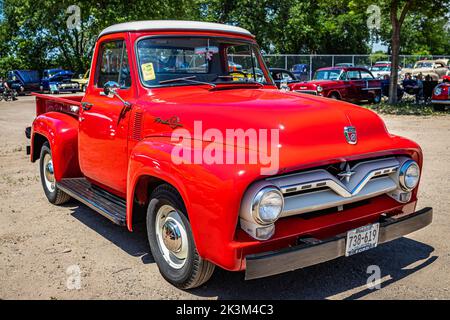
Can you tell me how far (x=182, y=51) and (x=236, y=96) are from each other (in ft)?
2.62

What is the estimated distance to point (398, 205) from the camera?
3.78 meters

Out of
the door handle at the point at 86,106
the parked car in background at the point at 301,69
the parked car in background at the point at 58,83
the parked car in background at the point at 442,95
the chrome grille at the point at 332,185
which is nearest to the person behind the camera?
the chrome grille at the point at 332,185

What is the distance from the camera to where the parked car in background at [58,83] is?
2805 centimetres

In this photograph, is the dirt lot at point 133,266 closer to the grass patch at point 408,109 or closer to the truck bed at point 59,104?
the truck bed at point 59,104

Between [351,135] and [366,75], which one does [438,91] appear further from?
[351,135]

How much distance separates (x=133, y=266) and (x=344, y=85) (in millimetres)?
15524

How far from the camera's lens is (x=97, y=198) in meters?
4.68

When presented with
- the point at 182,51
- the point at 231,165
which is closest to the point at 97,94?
the point at 182,51

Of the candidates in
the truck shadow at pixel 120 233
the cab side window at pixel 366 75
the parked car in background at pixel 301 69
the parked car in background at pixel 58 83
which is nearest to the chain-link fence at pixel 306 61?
the parked car in background at pixel 301 69

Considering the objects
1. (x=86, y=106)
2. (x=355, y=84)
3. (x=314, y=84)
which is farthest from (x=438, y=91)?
(x=86, y=106)

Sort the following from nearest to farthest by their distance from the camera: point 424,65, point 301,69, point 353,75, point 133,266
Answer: point 133,266 < point 353,75 < point 301,69 < point 424,65

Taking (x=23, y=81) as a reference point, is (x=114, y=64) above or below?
above

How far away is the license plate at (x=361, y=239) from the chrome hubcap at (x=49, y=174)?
13.2 ft
